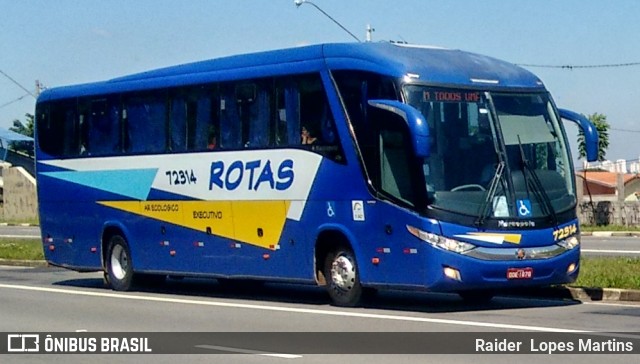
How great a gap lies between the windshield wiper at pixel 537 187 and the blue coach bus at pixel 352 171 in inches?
1.2

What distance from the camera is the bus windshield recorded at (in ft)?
54.6

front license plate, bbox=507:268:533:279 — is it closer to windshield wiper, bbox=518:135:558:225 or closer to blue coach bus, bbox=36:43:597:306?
blue coach bus, bbox=36:43:597:306

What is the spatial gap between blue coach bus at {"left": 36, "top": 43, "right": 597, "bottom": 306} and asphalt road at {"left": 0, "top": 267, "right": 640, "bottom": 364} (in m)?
0.52

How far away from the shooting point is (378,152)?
1720 centimetres

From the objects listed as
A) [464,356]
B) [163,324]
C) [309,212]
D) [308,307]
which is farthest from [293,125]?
[464,356]

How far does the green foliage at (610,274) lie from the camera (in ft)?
62.2

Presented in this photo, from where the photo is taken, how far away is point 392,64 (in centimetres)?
1717

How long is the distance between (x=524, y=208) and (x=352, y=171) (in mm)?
2395

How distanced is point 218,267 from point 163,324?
418cm

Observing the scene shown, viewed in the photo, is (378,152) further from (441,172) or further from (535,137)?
(535,137)

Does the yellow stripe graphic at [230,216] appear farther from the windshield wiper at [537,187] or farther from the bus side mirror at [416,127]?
the windshield wiper at [537,187]

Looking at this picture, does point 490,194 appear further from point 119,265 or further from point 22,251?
point 22,251

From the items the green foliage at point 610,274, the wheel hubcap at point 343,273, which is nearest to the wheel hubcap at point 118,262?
the wheel hubcap at point 343,273

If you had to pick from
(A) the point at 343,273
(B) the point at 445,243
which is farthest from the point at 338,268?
(B) the point at 445,243
